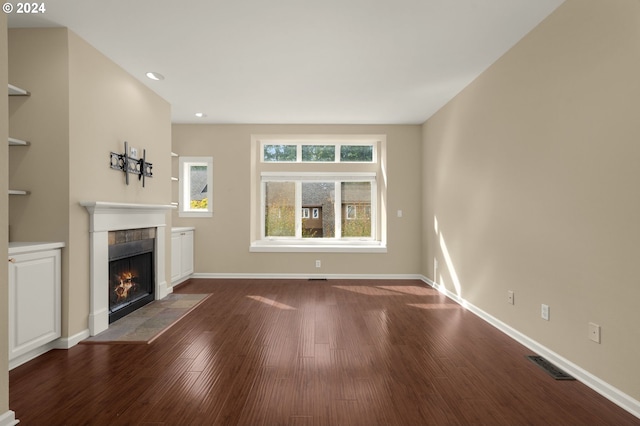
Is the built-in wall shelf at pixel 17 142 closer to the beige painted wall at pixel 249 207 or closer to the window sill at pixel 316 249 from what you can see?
the beige painted wall at pixel 249 207

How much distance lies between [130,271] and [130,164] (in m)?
1.23

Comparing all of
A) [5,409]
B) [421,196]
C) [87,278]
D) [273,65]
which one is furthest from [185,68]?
[421,196]

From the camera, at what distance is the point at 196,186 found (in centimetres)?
544

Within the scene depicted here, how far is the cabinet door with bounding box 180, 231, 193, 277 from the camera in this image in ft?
16.2

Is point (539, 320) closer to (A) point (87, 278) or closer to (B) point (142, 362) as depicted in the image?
(B) point (142, 362)

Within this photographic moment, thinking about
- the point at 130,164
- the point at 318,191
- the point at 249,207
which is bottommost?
the point at 249,207

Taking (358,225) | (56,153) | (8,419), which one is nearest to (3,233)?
(8,419)

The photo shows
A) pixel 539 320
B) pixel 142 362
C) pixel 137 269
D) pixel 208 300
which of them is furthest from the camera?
pixel 208 300

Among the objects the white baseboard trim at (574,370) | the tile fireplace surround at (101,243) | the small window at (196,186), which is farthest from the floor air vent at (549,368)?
the small window at (196,186)

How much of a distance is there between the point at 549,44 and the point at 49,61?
13.5 feet

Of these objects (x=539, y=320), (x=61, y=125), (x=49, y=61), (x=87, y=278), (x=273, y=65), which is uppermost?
(x=273, y=65)

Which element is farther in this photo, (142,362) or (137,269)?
(137,269)

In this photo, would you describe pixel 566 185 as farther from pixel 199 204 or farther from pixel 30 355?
pixel 199 204

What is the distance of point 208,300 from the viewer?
13.2 ft
